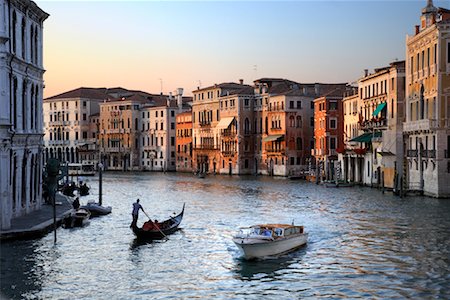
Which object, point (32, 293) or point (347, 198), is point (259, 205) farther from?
point (32, 293)

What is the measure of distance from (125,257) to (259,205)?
14.8 meters

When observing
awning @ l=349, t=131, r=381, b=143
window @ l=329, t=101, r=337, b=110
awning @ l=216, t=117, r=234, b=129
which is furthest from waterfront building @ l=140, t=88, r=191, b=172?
awning @ l=349, t=131, r=381, b=143

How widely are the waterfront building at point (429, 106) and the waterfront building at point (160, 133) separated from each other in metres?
43.2

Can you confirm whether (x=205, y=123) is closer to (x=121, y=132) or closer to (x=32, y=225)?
(x=121, y=132)

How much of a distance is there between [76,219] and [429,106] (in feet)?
55.4

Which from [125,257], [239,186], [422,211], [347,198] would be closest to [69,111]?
[239,186]

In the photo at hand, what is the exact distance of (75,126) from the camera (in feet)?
284

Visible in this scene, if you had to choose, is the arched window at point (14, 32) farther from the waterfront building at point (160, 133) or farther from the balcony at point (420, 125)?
the waterfront building at point (160, 133)

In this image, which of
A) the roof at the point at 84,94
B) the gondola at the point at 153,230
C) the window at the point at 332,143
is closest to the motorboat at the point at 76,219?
the gondola at the point at 153,230

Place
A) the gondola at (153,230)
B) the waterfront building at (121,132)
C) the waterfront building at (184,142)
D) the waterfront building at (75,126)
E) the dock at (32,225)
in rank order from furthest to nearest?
the waterfront building at (75,126), the waterfront building at (121,132), the waterfront building at (184,142), the gondola at (153,230), the dock at (32,225)

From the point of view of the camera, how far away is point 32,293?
13.7 metres

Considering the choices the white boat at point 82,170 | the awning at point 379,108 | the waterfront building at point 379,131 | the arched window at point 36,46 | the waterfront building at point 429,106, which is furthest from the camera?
the white boat at point 82,170

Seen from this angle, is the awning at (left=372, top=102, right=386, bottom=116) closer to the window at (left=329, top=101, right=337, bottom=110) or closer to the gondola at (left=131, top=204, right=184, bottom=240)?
the window at (left=329, top=101, right=337, bottom=110)

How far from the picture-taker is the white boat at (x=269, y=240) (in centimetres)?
1727
